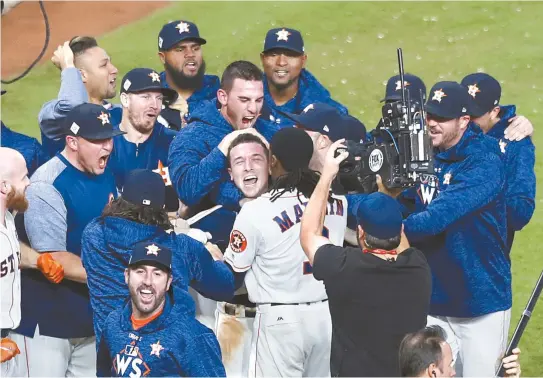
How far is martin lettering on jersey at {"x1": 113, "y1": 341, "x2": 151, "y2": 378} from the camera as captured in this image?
5.32 m

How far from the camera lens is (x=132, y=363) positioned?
533 cm

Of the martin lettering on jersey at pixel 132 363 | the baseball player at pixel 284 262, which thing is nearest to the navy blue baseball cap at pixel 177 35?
the baseball player at pixel 284 262

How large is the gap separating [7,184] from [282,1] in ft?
30.0

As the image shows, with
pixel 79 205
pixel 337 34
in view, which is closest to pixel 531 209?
pixel 79 205

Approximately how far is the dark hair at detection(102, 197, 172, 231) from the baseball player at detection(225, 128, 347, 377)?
1.82ft

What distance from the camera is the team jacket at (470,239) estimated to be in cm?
658

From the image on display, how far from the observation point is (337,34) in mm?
14000

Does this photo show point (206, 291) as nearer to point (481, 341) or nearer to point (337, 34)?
point (481, 341)

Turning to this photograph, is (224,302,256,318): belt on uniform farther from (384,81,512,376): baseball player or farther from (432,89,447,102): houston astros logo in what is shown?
(432,89,447,102): houston astros logo

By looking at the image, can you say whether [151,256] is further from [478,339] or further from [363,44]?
[363,44]

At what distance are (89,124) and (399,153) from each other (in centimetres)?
173

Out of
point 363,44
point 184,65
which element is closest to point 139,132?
point 184,65

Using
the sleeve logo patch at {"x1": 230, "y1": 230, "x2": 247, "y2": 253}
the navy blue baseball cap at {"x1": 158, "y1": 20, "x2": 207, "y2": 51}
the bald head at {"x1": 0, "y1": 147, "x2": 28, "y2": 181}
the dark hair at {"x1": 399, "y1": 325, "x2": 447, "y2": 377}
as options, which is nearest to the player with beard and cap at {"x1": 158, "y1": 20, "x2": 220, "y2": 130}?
the navy blue baseball cap at {"x1": 158, "y1": 20, "x2": 207, "y2": 51}

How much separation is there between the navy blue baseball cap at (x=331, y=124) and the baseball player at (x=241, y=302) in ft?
0.98
